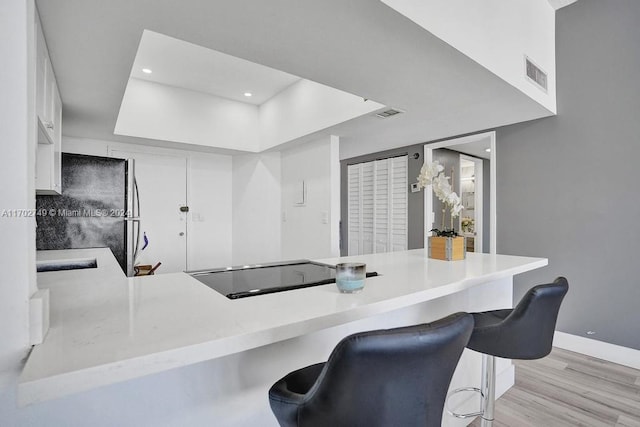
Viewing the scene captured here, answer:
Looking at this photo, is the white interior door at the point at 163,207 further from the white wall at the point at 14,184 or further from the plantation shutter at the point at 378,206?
the white wall at the point at 14,184

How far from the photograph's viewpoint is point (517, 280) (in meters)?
3.36

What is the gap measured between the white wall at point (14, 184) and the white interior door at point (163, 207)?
3817mm

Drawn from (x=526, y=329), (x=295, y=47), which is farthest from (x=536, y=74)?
(x=526, y=329)

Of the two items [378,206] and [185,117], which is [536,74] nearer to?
[378,206]

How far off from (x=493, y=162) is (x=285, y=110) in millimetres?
2426

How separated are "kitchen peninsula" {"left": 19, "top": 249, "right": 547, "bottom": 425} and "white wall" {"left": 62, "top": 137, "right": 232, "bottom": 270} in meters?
3.02

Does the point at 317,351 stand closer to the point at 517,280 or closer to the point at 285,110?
the point at 517,280

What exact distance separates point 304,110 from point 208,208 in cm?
215

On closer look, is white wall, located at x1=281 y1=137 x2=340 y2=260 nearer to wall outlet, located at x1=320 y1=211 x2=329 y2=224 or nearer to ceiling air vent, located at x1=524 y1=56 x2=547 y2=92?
wall outlet, located at x1=320 y1=211 x2=329 y2=224

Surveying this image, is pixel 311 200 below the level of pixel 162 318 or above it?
above

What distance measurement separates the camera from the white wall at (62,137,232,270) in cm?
462

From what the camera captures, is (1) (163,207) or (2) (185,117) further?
(1) (163,207)

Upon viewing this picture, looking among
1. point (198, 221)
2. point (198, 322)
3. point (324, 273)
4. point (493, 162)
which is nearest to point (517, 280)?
point (493, 162)

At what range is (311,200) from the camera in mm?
3998
